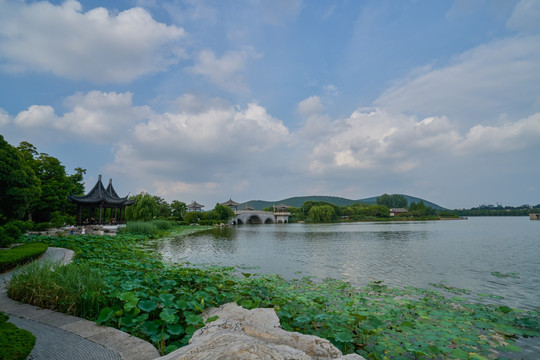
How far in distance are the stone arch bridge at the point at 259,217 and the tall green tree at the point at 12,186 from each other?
41.3 metres

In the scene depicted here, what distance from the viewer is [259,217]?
59.6 metres

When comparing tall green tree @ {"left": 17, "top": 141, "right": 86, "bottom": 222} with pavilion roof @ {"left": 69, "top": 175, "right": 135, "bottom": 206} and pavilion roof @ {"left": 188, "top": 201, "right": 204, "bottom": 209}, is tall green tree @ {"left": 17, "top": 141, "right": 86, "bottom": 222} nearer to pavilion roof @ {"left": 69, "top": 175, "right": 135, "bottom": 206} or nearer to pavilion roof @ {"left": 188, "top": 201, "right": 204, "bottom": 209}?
pavilion roof @ {"left": 69, "top": 175, "right": 135, "bottom": 206}

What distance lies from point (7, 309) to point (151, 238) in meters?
16.3

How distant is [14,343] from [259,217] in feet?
189

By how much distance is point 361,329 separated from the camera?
12.4 ft

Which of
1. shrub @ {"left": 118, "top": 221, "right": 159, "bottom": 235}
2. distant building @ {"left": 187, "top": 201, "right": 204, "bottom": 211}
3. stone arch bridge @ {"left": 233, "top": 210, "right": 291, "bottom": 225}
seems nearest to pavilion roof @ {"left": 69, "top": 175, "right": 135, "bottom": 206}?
shrub @ {"left": 118, "top": 221, "right": 159, "bottom": 235}

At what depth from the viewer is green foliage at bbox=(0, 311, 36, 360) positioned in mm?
2155

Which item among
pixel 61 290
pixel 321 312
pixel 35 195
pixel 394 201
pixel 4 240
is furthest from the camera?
pixel 394 201

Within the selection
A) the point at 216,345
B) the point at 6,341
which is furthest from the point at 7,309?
the point at 216,345

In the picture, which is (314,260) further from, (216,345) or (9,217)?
(9,217)

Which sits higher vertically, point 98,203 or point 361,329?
point 98,203

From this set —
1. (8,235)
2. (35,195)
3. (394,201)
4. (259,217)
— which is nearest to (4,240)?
(8,235)

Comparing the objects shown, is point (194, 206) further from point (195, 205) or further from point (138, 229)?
point (138, 229)

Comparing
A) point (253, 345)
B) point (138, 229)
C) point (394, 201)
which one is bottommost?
point (138, 229)
